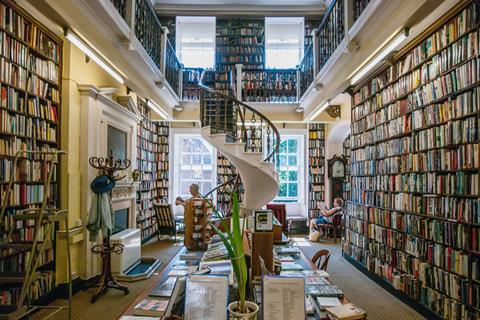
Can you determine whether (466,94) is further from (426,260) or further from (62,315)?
(62,315)

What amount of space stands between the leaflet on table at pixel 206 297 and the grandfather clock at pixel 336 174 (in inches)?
295

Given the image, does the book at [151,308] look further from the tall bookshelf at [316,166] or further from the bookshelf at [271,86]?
the tall bookshelf at [316,166]

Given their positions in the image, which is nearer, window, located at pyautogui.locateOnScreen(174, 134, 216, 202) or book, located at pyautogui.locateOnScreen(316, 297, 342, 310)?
book, located at pyautogui.locateOnScreen(316, 297, 342, 310)

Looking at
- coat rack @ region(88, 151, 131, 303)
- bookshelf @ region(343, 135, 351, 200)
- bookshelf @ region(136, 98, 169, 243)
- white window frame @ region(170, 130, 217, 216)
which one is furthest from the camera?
white window frame @ region(170, 130, 217, 216)

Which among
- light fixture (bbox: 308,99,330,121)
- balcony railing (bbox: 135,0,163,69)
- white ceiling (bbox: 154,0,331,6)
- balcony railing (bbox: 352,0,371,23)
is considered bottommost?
light fixture (bbox: 308,99,330,121)

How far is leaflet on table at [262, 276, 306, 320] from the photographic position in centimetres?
139

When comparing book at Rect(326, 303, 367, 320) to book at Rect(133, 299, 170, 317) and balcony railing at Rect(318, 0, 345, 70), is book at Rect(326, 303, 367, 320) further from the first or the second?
balcony railing at Rect(318, 0, 345, 70)

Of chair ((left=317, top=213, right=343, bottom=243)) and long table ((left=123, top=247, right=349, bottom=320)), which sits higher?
long table ((left=123, top=247, right=349, bottom=320))

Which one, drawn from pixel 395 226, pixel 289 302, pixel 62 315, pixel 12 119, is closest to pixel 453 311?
pixel 395 226

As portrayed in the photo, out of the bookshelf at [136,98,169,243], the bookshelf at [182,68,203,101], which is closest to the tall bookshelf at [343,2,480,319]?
the bookshelf at [182,68,203,101]

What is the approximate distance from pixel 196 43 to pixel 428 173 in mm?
7835

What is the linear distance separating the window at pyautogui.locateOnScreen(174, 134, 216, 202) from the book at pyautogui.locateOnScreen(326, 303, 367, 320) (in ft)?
25.2

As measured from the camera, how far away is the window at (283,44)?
972 cm

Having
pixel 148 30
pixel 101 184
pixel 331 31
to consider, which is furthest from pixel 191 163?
pixel 331 31
